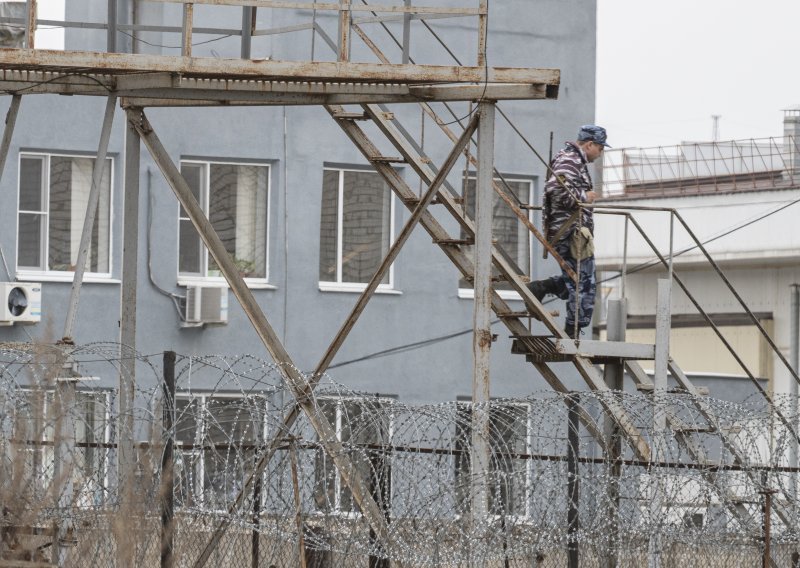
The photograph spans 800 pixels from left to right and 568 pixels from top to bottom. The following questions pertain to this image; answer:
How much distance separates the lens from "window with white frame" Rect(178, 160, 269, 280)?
22547 mm

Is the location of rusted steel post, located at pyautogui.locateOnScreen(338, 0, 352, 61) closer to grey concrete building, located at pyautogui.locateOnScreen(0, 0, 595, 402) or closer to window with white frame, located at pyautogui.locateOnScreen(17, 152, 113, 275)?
grey concrete building, located at pyautogui.locateOnScreen(0, 0, 595, 402)

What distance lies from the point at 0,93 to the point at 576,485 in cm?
544

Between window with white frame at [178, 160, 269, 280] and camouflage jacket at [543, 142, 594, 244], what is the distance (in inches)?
348

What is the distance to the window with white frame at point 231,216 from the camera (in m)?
22.5

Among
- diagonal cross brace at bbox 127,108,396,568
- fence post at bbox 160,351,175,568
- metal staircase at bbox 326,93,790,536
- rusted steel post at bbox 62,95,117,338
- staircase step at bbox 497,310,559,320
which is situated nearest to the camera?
fence post at bbox 160,351,175,568

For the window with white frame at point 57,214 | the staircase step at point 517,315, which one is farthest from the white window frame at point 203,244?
the staircase step at point 517,315

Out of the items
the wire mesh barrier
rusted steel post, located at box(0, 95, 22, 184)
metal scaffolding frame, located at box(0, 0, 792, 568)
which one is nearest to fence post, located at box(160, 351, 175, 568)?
the wire mesh barrier

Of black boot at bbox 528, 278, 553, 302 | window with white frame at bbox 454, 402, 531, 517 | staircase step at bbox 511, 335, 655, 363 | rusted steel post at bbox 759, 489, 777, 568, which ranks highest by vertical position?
black boot at bbox 528, 278, 553, 302

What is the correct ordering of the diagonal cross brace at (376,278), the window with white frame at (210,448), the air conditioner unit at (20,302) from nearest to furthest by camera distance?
the window with white frame at (210,448) → the diagonal cross brace at (376,278) → the air conditioner unit at (20,302)

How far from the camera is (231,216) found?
22703 mm

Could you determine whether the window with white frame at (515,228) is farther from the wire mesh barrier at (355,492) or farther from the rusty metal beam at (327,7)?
the rusty metal beam at (327,7)

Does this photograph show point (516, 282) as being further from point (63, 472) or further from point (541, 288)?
point (63, 472)

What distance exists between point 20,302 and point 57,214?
60.6 inches

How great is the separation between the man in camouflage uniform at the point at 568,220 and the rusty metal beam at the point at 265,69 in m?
2.40
